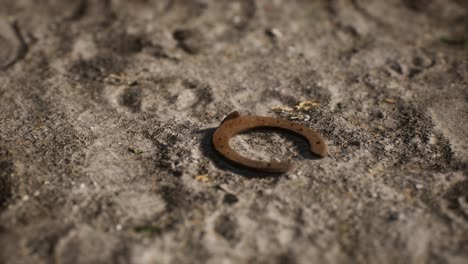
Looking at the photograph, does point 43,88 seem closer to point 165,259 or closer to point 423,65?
Result: point 165,259

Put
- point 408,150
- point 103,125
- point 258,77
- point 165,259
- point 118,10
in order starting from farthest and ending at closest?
point 118,10 → point 258,77 → point 103,125 → point 408,150 → point 165,259

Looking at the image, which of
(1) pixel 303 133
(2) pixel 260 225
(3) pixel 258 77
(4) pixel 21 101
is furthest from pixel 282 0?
(2) pixel 260 225

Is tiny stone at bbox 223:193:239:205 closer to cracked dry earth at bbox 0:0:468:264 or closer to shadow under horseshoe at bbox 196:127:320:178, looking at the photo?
cracked dry earth at bbox 0:0:468:264

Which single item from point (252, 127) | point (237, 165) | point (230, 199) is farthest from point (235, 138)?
point (230, 199)

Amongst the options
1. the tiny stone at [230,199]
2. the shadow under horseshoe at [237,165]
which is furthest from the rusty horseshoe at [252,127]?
the tiny stone at [230,199]

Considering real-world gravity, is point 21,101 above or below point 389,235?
below

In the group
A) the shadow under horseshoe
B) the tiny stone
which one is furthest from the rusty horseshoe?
the tiny stone
